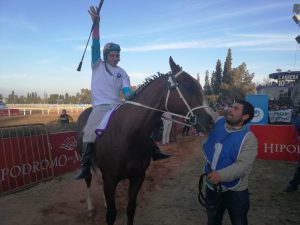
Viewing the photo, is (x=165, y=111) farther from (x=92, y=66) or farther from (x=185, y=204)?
(x=185, y=204)

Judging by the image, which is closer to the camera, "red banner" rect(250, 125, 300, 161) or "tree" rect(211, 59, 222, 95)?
"red banner" rect(250, 125, 300, 161)

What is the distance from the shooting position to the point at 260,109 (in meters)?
14.2

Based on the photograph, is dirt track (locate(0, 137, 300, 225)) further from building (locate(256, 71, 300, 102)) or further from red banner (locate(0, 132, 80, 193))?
building (locate(256, 71, 300, 102))

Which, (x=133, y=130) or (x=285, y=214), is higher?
(x=133, y=130)

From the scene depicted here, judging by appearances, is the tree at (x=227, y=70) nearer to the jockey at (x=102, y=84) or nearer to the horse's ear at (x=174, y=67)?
the jockey at (x=102, y=84)

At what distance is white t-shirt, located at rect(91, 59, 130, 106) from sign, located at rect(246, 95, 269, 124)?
11.0 meters

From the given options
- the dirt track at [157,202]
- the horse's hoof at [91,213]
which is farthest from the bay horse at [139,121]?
the dirt track at [157,202]

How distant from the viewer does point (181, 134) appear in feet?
59.2

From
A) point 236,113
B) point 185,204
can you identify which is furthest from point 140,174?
point 185,204

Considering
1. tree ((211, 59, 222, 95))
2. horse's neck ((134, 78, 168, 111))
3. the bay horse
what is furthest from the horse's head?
tree ((211, 59, 222, 95))

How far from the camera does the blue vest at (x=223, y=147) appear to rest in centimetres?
297

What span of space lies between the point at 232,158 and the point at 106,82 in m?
2.23

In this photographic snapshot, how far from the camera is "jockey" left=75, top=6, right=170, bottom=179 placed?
4395 millimetres

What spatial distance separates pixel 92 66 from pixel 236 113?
242cm
